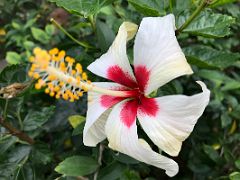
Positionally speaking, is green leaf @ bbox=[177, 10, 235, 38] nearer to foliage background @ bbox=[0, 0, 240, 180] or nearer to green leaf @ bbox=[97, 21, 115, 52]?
foliage background @ bbox=[0, 0, 240, 180]

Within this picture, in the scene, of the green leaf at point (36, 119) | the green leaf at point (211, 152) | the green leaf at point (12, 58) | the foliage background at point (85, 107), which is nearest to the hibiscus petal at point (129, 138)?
the foliage background at point (85, 107)

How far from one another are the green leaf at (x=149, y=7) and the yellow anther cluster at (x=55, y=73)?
0.25 m

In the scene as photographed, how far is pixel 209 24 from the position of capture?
1.16m

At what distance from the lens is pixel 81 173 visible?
1.24 meters

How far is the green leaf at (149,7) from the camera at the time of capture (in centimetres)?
110

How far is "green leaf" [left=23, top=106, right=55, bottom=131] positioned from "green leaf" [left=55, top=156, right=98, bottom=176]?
0.60ft

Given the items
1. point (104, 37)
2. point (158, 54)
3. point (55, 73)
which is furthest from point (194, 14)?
point (55, 73)

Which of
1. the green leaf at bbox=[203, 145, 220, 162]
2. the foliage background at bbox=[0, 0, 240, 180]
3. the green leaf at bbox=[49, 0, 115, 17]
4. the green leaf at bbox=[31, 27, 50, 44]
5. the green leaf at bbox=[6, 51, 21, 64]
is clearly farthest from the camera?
the green leaf at bbox=[31, 27, 50, 44]

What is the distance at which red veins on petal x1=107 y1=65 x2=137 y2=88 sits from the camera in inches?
43.4

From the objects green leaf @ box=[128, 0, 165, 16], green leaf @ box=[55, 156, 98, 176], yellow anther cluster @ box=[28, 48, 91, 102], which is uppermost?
green leaf @ box=[128, 0, 165, 16]

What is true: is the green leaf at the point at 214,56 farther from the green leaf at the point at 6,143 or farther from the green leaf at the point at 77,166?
the green leaf at the point at 6,143

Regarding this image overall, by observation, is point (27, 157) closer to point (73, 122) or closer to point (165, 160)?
point (73, 122)

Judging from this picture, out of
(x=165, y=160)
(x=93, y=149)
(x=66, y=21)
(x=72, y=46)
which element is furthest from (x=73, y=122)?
(x=66, y=21)

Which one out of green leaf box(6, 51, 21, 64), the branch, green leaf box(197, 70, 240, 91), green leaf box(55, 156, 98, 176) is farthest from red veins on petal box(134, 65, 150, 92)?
green leaf box(6, 51, 21, 64)
